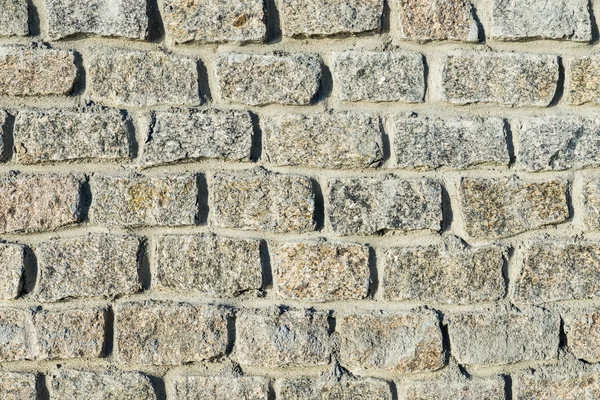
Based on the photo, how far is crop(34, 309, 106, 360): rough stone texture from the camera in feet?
5.81

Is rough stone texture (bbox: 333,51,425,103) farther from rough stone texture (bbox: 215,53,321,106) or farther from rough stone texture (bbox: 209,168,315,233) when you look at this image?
rough stone texture (bbox: 209,168,315,233)

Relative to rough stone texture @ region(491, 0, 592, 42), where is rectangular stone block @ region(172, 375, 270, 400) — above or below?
below

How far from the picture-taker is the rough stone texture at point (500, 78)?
1.85m

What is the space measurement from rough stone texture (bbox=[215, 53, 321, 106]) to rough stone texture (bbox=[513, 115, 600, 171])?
0.56 meters

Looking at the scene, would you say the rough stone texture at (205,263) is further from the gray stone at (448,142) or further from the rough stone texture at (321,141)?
the gray stone at (448,142)

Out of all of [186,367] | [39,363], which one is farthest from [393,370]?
[39,363]

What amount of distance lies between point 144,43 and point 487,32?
0.85m

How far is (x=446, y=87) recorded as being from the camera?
6.04 feet

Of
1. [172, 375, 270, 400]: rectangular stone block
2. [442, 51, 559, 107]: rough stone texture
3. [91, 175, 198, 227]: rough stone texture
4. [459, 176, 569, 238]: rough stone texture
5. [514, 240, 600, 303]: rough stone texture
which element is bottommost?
[172, 375, 270, 400]: rectangular stone block

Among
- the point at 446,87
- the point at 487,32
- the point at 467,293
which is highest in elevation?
the point at 487,32

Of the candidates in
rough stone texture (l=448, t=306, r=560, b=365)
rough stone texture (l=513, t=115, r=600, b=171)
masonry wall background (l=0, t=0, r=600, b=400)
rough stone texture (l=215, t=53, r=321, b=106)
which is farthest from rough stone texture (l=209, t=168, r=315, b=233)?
rough stone texture (l=513, t=115, r=600, b=171)

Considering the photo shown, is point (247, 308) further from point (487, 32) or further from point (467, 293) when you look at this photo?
point (487, 32)

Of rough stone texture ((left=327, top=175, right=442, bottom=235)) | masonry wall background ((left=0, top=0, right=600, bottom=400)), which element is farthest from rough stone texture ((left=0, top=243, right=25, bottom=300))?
rough stone texture ((left=327, top=175, right=442, bottom=235))

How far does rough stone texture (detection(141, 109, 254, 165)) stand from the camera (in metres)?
1.79
